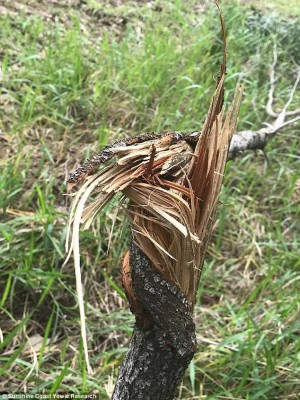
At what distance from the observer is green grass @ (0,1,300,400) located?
→ 1.56 meters

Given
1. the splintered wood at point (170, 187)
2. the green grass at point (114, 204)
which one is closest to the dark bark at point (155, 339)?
the splintered wood at point (170, 187)

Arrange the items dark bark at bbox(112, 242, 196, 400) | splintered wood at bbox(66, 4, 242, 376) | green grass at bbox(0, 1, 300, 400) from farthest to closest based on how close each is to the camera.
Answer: green grass at bbox(0, 1, 300, 400)
dark bark at bbox(112, 242, 196, 400)
splintered wood at bbox(66, 4, 242, 376)

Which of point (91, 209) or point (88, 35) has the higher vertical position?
point (88, 35)

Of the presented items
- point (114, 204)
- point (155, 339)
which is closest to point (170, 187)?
point (155, 339)

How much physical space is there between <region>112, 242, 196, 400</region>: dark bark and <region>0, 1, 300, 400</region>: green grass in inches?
15.7

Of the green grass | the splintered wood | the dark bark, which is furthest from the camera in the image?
the green grass

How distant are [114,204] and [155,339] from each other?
0.83 metres

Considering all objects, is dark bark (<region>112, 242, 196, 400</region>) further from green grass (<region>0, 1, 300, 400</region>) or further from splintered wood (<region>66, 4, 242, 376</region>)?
green grass (<region>0, 1, 300, 400</region>)

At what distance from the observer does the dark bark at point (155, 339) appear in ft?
2.80

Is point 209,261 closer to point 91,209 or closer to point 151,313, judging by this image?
point 151,313

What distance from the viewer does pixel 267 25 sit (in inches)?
131

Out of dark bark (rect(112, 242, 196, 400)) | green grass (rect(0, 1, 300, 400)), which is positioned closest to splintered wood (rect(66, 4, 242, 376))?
dark bark (rect(112, 242, 196, 400))

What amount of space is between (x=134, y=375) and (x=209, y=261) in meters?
1.14

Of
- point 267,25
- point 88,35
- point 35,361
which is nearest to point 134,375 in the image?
point 35,361
